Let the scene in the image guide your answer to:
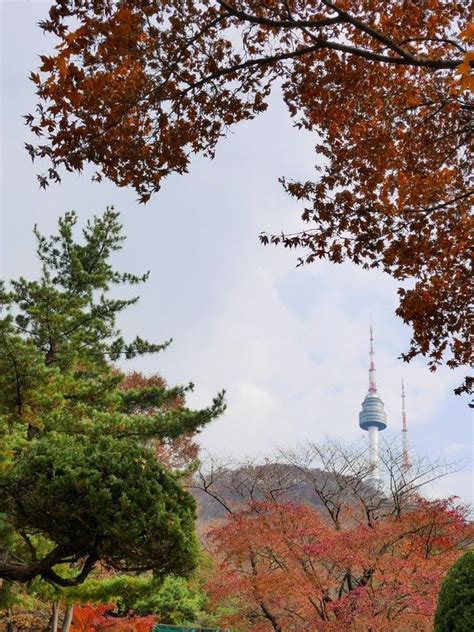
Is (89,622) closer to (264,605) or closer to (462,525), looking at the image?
(264,605)

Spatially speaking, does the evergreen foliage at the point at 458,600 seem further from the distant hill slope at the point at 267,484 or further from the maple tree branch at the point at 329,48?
the distant hill slope at the point at 267,484

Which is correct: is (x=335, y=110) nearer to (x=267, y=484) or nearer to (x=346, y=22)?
(x=346, y=22)

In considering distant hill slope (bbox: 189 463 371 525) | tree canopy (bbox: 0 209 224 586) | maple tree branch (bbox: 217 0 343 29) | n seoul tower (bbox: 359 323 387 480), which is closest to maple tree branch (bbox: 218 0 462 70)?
maple tree branch (bbox: 217 0 343 29)

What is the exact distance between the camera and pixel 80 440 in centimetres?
760

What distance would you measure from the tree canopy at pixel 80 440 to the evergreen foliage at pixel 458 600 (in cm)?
A: 210

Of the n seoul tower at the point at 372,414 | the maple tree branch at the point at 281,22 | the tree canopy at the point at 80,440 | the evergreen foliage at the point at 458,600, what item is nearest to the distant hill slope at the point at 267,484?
the tree canopy at the point at 80,440

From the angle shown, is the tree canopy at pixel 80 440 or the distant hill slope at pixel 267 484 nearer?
the tree canopy at pixel 80 440

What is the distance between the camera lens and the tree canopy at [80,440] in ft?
16.5

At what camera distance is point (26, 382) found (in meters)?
8.67

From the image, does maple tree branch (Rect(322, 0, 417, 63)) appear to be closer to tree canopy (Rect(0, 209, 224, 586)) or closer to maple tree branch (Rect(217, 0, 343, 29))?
maple tree branch (Rect(217, 0, 343, 29))

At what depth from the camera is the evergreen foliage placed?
16.2 ft

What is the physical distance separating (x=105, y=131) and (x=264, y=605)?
8.66 metres

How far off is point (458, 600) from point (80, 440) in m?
4.46

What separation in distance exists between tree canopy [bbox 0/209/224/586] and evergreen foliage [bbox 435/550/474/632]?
2097 mm
